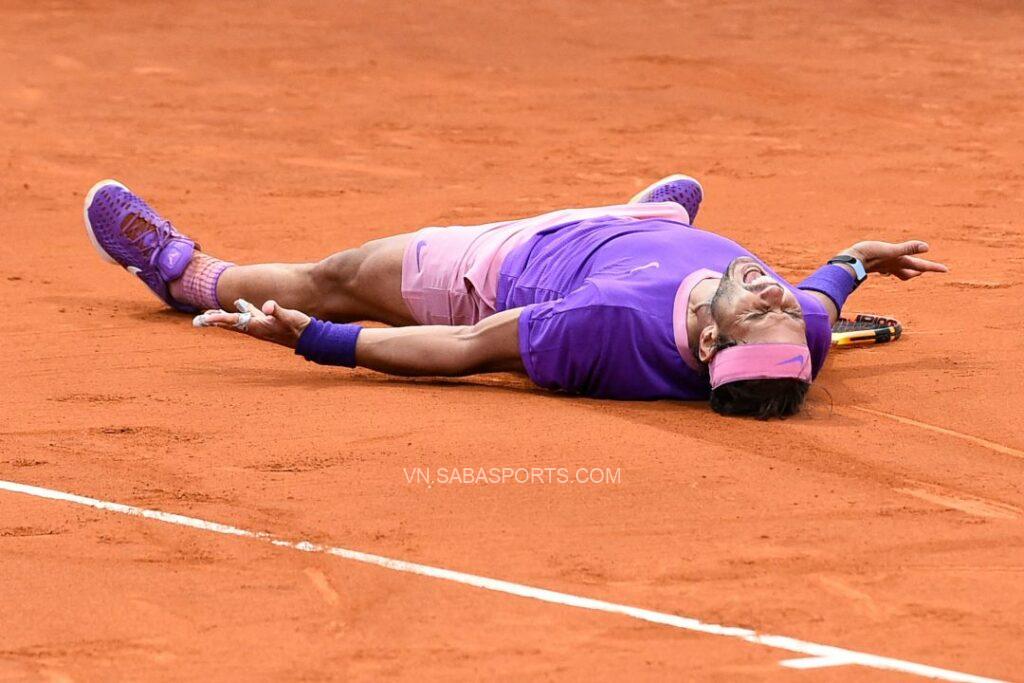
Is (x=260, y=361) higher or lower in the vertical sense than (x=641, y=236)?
lower

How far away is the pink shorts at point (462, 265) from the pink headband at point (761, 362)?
35.9 inches

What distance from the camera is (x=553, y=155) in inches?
353

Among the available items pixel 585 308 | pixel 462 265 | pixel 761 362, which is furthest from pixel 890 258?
A: pixel 462 265

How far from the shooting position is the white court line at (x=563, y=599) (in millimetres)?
3166

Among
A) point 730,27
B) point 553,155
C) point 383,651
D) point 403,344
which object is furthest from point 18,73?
point 383,651

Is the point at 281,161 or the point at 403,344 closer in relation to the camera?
the point at 403,344

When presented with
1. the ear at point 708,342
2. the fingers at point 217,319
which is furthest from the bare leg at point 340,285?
the ear at point 708,342

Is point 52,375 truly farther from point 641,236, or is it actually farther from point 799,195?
point 799,195

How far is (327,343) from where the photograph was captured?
15.8ft

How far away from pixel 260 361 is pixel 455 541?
1.81 meters

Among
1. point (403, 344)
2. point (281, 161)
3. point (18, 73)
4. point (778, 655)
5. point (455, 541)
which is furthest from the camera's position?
point (18, 73)

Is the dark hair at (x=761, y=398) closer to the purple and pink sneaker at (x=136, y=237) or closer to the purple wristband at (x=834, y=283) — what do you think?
the purple wristband at (x=834, y=283)

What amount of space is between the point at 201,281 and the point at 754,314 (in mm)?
2199

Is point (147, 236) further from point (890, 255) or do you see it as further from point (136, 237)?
point (890, 255)
